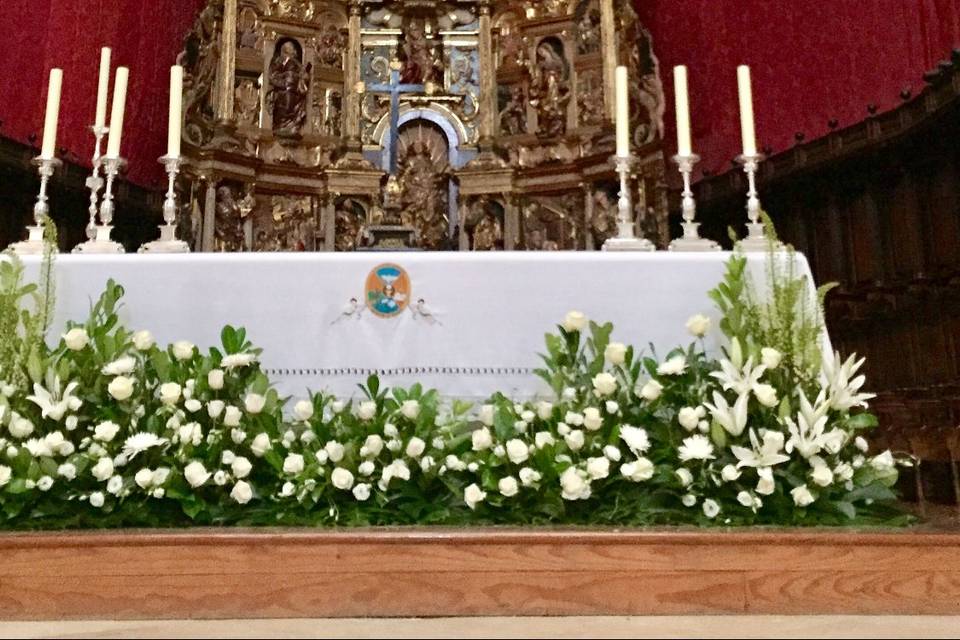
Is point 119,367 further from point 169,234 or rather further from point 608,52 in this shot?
point 608,52

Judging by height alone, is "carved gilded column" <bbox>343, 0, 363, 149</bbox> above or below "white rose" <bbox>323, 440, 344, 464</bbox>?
above

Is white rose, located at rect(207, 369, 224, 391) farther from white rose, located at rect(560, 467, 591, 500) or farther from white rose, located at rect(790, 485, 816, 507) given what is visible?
white rose, located at rect(790, 485, 816, 507)

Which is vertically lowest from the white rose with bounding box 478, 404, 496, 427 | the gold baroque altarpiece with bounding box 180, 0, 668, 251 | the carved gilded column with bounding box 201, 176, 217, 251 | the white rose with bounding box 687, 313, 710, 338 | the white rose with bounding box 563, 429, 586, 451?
the white rose with bounding box 563, 429, 586, 451

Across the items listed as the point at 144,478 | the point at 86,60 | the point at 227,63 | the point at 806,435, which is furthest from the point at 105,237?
the point at 227,63

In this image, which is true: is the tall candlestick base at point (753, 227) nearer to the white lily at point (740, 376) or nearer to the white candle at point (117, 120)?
the white lily at point (740, 376)

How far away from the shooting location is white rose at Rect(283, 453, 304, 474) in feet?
7.82

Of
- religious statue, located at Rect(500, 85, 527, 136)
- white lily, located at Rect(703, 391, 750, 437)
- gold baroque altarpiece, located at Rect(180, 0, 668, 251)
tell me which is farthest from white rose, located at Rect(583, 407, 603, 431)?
religious statue, located at Rect(500, 85, 527, 136)

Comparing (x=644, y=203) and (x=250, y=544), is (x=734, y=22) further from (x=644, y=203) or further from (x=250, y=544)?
(x=250, y=544)

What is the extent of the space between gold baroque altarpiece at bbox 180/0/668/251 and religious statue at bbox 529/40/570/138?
1 cm

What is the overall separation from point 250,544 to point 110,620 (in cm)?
43

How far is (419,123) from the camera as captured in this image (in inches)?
293

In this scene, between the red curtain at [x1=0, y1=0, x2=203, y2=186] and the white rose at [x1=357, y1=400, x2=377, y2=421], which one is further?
the red curtain at [x1=0, y1=0, x2=203, y2=186]

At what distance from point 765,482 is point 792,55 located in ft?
17.6

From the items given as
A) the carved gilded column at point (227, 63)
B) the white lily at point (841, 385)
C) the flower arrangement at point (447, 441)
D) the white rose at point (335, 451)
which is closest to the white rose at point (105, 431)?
the flower arrangement at point (447, 441)
